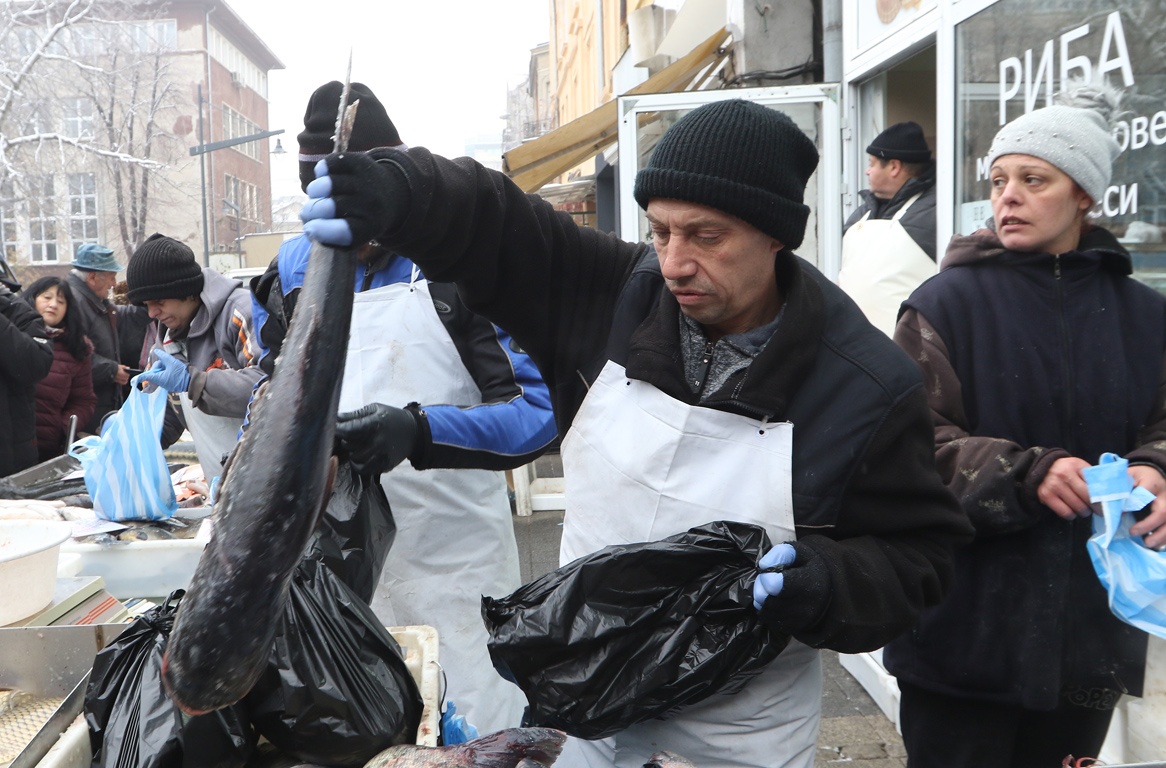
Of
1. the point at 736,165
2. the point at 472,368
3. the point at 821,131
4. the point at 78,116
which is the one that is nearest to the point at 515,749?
the point at 736,165

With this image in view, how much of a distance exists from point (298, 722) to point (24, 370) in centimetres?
421

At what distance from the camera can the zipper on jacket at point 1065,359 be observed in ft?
6.82

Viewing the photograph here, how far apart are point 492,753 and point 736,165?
1.07 metres

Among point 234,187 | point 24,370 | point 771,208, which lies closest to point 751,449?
point 771,208

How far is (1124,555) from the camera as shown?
1.95 meters

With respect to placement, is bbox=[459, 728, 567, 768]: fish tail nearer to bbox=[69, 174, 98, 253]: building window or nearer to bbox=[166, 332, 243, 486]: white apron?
bbox=[166, 332, 243, 486]: white apron

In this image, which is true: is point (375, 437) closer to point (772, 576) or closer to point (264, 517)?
point (264, 517)

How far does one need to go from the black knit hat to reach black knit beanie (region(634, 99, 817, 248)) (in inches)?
109

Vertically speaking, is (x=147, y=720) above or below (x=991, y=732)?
above

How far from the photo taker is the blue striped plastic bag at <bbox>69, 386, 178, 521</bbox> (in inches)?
112

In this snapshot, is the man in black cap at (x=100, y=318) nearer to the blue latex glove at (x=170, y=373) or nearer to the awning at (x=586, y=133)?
the awning at (x=586, y=133)

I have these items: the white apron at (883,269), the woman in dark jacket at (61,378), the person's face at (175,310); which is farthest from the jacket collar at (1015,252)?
the woman in dark jacket at (61,378)

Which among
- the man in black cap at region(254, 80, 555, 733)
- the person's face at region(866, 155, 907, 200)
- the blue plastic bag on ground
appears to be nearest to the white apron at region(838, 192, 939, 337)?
the person's face at region(866, 155, 907, 200)

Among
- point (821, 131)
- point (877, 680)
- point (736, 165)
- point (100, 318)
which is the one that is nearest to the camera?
point (736, 165)
